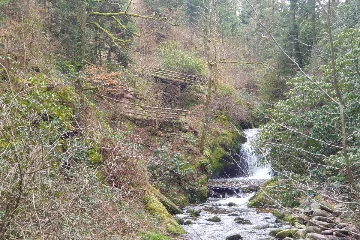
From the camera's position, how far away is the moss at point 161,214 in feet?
28.8

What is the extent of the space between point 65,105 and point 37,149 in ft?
18.2

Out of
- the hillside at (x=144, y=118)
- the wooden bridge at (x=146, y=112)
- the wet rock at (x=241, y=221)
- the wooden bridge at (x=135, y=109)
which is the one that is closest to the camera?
the hillside at (x=144, y=118)

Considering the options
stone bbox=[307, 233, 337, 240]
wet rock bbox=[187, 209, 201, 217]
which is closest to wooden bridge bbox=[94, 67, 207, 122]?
wet rock bbox=[187, 209, 201, 217]

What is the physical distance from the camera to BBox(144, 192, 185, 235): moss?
877 centimetres

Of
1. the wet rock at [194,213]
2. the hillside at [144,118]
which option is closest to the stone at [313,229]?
the hillside at [144,118]

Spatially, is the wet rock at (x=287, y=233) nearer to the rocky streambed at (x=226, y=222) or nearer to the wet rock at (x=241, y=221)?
the rocky streambed at (x=226, y=222)

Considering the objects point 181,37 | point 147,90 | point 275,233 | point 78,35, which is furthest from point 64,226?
point 181,37

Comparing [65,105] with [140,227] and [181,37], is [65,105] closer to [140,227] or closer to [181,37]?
[140,227]

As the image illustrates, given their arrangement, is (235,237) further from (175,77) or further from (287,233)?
(175,77)

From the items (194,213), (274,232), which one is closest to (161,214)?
(194,213)

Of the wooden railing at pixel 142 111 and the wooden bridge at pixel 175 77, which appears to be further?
the wooden bridge at pixel 175 77

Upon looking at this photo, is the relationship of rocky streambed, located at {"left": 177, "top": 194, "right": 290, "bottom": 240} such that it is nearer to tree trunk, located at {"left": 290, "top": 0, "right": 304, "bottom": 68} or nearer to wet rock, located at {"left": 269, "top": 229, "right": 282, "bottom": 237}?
wet rock, located at {"left": 269, "top": 229, "right": 282, "bottom": 237}

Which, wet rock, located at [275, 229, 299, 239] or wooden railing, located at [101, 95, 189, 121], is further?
wooden railing, located at [101, 95, 189, 121]

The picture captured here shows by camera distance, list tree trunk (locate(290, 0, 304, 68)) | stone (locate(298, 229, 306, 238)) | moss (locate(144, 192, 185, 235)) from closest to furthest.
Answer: moss (locate(144, 192, 185, 235)), stone (locate(298, 229, 306, 238)), tree trunk (locate(290, 0, 304, 68))
